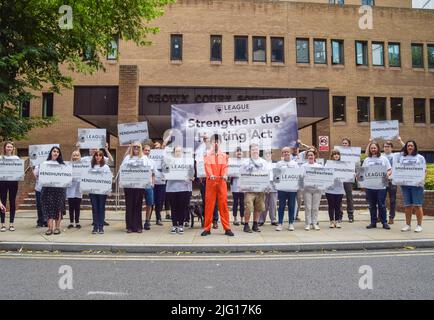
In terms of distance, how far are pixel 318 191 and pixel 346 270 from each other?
3.89 metres

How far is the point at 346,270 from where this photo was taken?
6.01 metres

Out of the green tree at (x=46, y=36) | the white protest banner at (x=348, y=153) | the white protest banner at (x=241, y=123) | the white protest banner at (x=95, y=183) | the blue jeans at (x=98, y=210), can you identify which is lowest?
the blue jeans at (x=98, y=210)

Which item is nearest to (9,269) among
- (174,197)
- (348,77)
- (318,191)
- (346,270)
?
(174,197)

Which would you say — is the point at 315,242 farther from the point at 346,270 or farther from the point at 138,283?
the point at 138,283

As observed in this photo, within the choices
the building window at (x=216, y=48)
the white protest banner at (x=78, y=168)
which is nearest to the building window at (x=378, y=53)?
the building window at (x=216, y=48)

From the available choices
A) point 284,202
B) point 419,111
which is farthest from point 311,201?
point 419,111

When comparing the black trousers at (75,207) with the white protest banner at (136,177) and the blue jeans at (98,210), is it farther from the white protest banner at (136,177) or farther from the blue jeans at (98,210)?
the white protest banner at (136,177)

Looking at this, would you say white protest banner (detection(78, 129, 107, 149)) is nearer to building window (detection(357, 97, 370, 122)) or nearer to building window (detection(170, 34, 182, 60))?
building window (detection(170, 34, 182, 60))

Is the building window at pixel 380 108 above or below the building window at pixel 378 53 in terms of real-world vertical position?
below

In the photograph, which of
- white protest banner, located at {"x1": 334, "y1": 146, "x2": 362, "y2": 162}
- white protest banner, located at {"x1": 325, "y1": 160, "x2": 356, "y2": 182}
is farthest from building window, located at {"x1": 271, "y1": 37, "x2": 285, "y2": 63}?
white protest banner, located at {"x1": 325, "y1": 160, "x2": 356, "y2": 182}

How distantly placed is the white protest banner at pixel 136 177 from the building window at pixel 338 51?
74.8ft

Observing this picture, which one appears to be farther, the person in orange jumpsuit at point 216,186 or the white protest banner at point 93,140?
the white protest banner at point 93,140

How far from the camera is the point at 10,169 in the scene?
31.1 ft

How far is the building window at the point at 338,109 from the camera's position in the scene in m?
28.2
